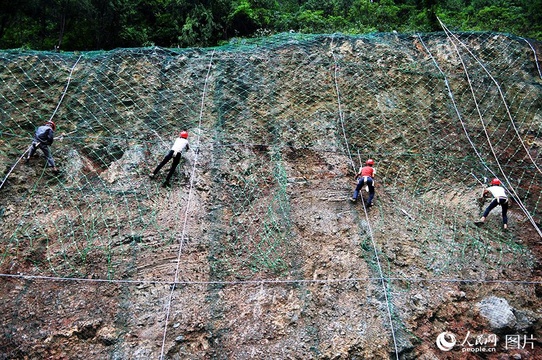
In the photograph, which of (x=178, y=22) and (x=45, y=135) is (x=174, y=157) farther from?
(x=178, y=22)

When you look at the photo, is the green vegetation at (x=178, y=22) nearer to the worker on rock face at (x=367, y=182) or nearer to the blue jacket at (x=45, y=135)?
the blue jacket at (x=45, y=135)

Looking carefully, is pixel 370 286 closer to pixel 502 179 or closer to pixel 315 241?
pixel 315 241

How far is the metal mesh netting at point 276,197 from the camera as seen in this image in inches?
167

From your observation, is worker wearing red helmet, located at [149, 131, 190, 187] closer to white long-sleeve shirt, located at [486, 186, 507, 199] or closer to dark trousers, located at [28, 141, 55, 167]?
dark trousers, located at [28, 141, 55, 167]

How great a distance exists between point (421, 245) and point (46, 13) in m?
9.20

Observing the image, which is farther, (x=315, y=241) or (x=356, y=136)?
(x=356, y=136)

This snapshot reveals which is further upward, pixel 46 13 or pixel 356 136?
pixel 46 13

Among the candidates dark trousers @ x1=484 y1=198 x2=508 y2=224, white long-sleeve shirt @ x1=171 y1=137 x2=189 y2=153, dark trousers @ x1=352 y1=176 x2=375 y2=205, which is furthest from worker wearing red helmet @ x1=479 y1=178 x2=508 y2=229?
white long-sleeve shirt @ x1=171 y1=137 x2=189 y2=153

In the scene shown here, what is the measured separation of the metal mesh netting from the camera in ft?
13.9

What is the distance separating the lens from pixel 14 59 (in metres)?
6.68

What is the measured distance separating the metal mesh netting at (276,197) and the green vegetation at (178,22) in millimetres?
2070

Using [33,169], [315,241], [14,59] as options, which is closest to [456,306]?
[315,241]

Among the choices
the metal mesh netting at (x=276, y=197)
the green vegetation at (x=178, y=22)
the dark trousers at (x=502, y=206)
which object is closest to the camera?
the metal mesh netting at (x=276, y=197)

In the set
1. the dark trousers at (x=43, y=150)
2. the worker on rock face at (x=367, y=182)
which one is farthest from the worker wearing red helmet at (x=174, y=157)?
the worker on rock face at (x=367, y=182)
